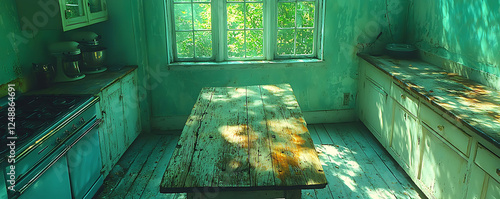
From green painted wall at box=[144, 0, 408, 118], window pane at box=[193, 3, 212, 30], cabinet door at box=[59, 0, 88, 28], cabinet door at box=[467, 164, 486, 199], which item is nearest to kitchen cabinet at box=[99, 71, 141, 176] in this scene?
green painted wall at box=[144, 0, 408, 118]

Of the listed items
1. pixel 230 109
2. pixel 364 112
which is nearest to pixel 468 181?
pixel 230 109

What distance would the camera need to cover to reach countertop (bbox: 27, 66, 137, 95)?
3.16 metres

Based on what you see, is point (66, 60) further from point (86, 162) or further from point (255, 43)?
point (255, 43)

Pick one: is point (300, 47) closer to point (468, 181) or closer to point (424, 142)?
point (424, 142)

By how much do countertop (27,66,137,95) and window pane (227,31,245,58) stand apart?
129 centimetres

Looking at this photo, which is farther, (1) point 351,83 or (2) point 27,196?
(1) point 351,83

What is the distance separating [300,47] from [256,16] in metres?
0.69

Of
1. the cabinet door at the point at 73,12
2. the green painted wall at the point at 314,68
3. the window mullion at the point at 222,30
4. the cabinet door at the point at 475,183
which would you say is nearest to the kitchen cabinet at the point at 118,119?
the green painted wall at the point at 314,68

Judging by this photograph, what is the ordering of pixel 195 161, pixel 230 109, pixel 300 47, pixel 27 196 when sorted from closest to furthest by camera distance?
pixel 195 161 < pixel 27 196 < pixel 230 109 < pixel 300 47

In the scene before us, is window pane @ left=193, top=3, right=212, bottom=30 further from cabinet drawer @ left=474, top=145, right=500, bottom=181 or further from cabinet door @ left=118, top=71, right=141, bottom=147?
cabinet drawer @ left=474, top=145, right=500, bottom=181

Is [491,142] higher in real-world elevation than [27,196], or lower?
higher

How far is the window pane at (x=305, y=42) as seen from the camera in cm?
457

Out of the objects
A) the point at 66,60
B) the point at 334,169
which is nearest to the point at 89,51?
the point at 66,60

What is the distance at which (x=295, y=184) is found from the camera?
181cm
